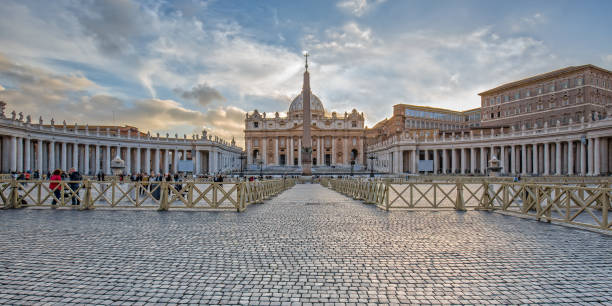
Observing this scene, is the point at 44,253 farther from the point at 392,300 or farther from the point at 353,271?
the point at 392,300

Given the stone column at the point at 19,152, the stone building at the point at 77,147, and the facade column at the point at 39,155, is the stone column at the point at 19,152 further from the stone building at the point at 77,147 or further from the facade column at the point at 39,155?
the facade column at the point at 39,155

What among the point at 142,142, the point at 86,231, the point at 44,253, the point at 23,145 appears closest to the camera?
the point at 44,253

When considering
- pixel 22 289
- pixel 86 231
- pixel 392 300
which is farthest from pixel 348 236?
pixel 86 231

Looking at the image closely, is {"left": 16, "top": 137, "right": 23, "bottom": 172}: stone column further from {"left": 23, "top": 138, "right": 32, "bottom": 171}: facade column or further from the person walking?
the person walking

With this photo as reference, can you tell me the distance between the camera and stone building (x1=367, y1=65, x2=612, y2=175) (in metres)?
43.6

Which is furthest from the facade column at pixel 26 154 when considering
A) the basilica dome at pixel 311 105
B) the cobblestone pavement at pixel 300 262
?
the basilica dome at pixel 311 105

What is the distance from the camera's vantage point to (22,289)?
471 centimetres

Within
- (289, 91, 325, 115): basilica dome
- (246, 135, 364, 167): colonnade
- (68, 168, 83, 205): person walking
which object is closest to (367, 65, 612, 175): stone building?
(246, 135, 364, 167): colonnade

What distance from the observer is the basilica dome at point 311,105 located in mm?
119000

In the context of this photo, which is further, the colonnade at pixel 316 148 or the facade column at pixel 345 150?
the facade column at pixel 345 150

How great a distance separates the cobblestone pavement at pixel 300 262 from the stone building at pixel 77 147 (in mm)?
18032

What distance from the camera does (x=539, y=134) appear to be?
160 feet

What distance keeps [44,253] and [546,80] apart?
77228 millimetres

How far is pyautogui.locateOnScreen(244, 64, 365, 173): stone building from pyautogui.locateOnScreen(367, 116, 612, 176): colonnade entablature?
25482 mm
